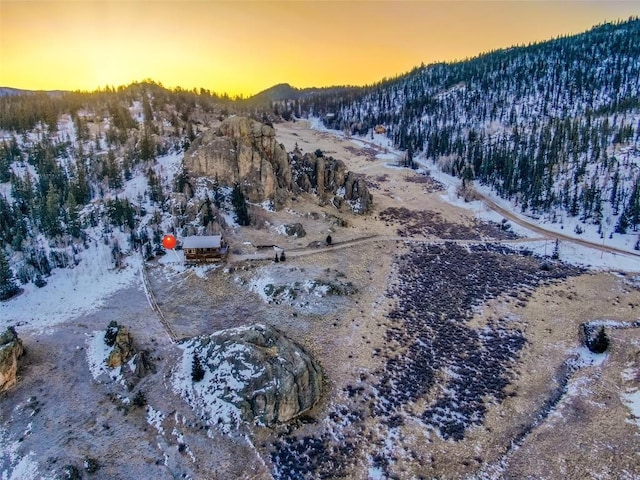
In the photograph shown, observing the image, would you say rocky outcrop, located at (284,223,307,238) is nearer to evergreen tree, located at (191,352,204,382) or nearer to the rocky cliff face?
the rocky cliff face

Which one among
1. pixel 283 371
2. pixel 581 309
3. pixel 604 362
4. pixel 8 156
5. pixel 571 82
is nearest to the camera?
pixel 283 371

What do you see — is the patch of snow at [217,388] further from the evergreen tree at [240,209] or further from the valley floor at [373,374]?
the evergreen tree at [240,209]

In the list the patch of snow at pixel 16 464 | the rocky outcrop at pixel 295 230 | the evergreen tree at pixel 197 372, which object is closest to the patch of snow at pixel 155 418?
the evergreen tree at pixel 197 372

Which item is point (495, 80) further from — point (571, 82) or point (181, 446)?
point (181, 446)

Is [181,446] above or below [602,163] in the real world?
below

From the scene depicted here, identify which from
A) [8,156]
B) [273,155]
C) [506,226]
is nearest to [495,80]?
[506,226]

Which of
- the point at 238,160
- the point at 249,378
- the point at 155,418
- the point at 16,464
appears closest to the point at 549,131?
the point at 238,160
